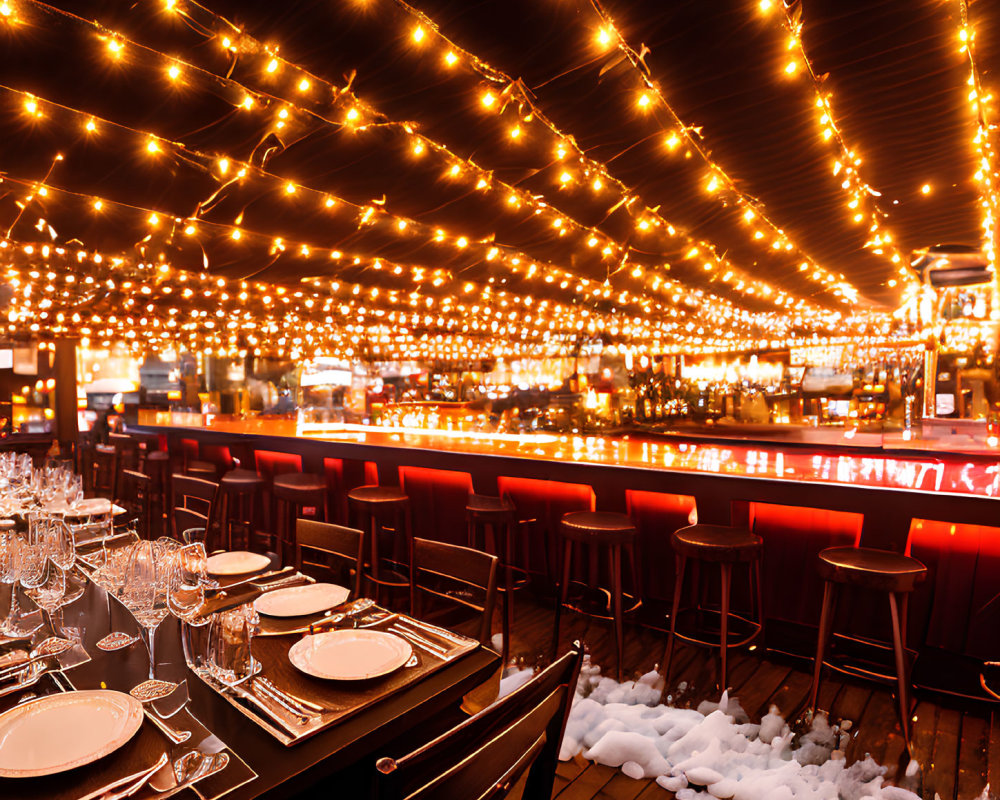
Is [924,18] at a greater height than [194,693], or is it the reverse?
[924,18]

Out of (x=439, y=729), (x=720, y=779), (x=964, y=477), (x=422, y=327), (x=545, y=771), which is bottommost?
(x=720, y=779)

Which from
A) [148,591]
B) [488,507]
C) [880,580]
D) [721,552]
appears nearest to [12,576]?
[148,591]

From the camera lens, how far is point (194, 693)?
4.42 ft

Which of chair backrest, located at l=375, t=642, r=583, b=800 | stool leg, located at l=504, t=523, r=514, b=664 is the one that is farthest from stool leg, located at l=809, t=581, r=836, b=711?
chair backrest, located at l=375, t=642, r=583, b=800

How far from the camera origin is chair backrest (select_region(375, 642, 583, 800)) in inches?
35.9

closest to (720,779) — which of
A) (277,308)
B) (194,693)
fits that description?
(194,693)

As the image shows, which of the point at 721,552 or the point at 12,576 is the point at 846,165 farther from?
the point at 12,576

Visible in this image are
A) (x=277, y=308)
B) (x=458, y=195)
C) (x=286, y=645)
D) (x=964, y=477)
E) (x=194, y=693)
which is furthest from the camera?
(x=277, y=308)

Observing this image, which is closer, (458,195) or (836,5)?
(836,5)

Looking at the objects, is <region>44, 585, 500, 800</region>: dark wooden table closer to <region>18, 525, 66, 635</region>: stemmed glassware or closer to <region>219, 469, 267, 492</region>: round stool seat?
<region>18, 525, 66, 635</region>: stemmed glassware

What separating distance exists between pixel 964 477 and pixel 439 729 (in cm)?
316

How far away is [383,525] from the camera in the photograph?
184 inches

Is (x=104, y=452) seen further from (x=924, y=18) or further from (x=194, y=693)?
(x=924, y=18)

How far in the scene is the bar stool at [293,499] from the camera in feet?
14.0
